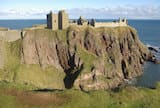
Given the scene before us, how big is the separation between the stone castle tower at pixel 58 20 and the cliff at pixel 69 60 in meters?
2.58

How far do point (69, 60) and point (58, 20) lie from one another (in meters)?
16.9

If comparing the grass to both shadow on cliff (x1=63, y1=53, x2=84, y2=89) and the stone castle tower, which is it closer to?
shadow on cliff (x1=63, y1=53, x2=84, y2=89)

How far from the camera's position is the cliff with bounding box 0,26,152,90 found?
4663 inches

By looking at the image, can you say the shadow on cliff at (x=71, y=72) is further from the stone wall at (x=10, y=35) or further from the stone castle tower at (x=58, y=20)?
the stone wall at (x=10, y=35)

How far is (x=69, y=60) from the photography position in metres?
128

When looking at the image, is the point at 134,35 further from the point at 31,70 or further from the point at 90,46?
the point at 31,70

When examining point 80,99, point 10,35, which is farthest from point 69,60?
point 80,99

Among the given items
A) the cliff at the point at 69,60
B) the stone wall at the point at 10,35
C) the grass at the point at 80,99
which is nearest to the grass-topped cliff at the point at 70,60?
the cliff at the point at 69,60

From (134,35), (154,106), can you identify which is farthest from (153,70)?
(154,106)

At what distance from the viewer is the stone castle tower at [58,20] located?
436 ft

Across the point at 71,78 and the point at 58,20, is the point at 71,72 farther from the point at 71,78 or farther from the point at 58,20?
the point at 58,20

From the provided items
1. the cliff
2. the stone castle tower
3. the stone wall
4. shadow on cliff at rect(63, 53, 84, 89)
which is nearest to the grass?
the cliff

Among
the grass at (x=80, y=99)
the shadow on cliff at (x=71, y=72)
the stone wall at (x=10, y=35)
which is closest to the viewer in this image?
the grass at (x=80, y=99)

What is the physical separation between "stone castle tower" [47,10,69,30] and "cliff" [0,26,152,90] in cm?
258
